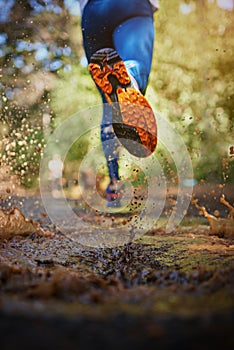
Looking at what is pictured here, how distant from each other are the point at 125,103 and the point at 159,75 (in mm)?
2180

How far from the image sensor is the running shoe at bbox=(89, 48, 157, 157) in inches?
159

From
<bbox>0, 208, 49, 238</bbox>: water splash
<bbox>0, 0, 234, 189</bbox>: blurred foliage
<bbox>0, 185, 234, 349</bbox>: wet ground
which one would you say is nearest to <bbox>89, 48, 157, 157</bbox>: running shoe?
<bbox>0, 0, 234, 189</bbox>: blurred foliage

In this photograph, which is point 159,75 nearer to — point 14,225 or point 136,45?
point 136,45

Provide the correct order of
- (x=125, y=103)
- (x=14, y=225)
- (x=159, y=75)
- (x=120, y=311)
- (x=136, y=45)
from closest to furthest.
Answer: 1. (x=120, y=311)
2. (x=14, y=225)
3. (x=125, y=103)
4. (x=136, y=45)
5. (x=159, y=75)

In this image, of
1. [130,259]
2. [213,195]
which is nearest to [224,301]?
[130,259]

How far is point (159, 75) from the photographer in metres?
6.04

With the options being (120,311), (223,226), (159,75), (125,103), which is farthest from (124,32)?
(120,311)

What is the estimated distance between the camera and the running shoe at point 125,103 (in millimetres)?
4051

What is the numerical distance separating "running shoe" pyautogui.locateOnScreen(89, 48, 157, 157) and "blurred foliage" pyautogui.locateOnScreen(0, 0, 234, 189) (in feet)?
3.81

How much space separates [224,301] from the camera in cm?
99

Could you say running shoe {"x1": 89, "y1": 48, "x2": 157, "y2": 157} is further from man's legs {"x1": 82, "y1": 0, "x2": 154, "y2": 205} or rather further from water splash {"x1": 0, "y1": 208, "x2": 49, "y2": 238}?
water splash {"x1": 0, "y1": 208, "x2": 49, "y2": 238}

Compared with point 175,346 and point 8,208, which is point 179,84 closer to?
point 8,208

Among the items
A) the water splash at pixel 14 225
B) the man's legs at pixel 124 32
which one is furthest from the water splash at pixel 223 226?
the man's legs at pixel 124 32

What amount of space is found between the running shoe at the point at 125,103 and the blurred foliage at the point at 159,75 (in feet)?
3.81
